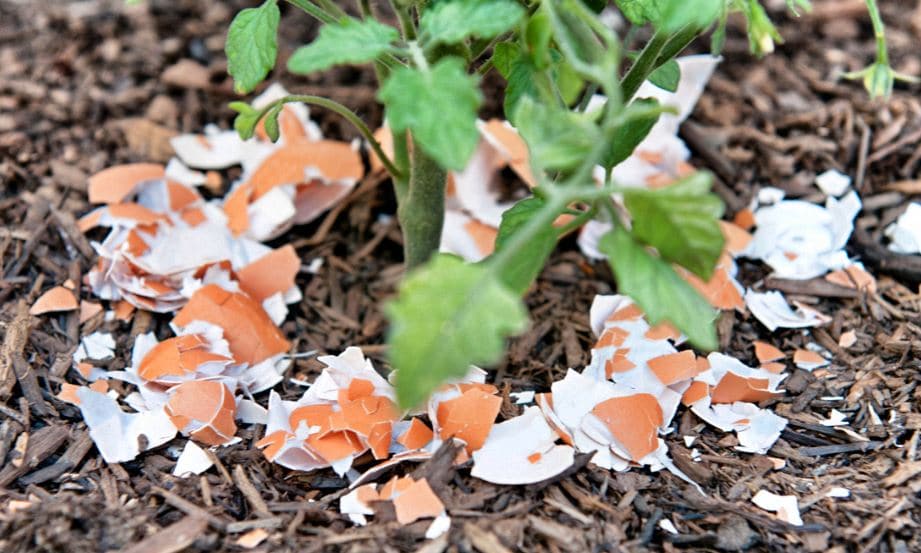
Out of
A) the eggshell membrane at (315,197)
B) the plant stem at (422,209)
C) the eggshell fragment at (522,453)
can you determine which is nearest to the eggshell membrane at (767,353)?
the eggshell fragment at (522,453)

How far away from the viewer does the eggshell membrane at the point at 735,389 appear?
3.97 ft

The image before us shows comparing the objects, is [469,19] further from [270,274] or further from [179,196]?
[179,196]

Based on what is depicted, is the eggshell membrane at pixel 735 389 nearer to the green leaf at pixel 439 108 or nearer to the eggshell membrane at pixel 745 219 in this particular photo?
the eggshell membrane at pixel 745 219

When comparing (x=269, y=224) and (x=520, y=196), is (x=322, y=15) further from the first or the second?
(x=520, y=196)

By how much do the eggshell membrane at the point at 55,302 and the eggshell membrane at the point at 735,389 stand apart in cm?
88

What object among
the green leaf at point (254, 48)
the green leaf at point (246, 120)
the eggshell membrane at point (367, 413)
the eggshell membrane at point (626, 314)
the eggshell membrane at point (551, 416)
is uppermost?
the green leaf at point (254, 48)

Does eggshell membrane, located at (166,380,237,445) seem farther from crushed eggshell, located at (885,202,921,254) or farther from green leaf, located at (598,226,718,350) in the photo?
crushed eggshell, located at (885,202,921,254)

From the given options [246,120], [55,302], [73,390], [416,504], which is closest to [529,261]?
[416,504]

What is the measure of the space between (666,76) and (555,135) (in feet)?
1.18

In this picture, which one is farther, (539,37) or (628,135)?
(628,135)

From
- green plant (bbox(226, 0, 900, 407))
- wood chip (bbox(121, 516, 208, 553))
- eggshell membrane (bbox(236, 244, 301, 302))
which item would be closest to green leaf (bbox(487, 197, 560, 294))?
green plant (bbox(226, 0, 900, 407))

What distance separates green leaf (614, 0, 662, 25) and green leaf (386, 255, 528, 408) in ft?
1.30

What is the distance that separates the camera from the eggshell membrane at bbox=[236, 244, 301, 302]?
54.6 inches

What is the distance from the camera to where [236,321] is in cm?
129
